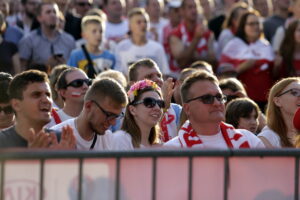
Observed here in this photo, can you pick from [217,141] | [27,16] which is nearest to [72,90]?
[217,141]

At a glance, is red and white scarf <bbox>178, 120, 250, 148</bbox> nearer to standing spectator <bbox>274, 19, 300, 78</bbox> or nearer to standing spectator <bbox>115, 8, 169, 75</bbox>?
standing spectator <bbox>115, 8, 169, 75</bbox>

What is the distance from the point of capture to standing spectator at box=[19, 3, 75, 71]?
13688mm

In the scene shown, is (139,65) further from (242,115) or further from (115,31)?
(115,31)

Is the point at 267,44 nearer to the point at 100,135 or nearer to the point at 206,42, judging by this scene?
the point at 206,42

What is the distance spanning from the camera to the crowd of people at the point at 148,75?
7.46 m

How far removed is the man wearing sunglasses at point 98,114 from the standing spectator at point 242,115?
2076mm

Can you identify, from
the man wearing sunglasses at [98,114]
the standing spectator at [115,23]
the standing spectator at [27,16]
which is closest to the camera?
the man wearing sunglasses at [98,114]

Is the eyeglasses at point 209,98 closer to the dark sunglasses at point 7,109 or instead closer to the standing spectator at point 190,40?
the dark sunglasses at point 7,109

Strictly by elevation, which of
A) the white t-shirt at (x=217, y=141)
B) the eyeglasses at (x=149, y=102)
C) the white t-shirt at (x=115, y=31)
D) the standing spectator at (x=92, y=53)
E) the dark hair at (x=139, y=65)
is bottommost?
the white t-shirt at (x=217, y=141)

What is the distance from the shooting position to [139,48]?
14008 mm

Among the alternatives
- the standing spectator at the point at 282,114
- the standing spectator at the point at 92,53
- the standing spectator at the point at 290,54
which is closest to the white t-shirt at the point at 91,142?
the standing spectator at the point at 282,114

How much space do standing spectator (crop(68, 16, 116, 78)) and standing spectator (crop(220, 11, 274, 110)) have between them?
199 centimetres

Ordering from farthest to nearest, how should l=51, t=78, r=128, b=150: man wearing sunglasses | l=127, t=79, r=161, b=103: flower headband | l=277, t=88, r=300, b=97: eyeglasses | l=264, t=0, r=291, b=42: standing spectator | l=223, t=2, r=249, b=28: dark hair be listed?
l=264, t=0, r=291, b=42: standing spectator, l=223, t=2, r=249, b=28: dark hair, l=277, t=88, r=300, b=97: eyeglasses, l=127, t=79, r=161, b=103: flower headband, l=51, t=78, r=128, b=150: man wearing sunglasses

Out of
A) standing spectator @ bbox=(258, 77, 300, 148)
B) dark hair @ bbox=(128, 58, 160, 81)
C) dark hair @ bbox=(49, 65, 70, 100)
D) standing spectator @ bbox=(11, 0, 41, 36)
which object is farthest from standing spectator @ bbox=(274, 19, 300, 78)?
standing spectator @ bbox=(258, 77, 300, 148)
